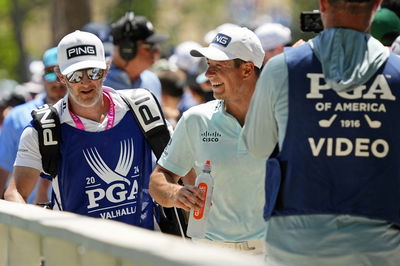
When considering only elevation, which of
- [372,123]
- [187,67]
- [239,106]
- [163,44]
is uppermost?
[372,123]

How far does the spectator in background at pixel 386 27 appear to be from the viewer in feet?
28.4

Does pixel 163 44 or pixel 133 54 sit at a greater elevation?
pixel 133 54

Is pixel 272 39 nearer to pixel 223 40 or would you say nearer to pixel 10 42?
pixel 223 40

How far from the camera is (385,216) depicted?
15.4 feet

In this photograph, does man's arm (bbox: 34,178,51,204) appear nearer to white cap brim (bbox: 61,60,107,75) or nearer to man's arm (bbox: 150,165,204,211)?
white cap brim (bbox: 61,60,107,75)

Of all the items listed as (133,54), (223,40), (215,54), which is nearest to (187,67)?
(133,54)

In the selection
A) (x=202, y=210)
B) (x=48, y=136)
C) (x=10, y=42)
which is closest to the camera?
(x=202, y=210)

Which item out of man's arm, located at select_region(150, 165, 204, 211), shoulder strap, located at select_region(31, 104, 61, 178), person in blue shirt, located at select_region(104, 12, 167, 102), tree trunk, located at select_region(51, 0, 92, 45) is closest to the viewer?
man's arm, located at select_region(150, 165, 204, 211)

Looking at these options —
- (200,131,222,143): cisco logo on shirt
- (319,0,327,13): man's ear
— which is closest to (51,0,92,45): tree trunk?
(200,131,222,143): cisco logo on shirt

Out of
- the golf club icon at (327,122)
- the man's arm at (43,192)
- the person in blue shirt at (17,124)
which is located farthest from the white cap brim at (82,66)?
the man's arm at (43,192)

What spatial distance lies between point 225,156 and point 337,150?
206cm

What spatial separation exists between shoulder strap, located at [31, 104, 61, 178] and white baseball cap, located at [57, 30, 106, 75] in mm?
372

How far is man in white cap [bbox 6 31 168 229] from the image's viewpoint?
23.5 feet

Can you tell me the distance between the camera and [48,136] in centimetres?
707
